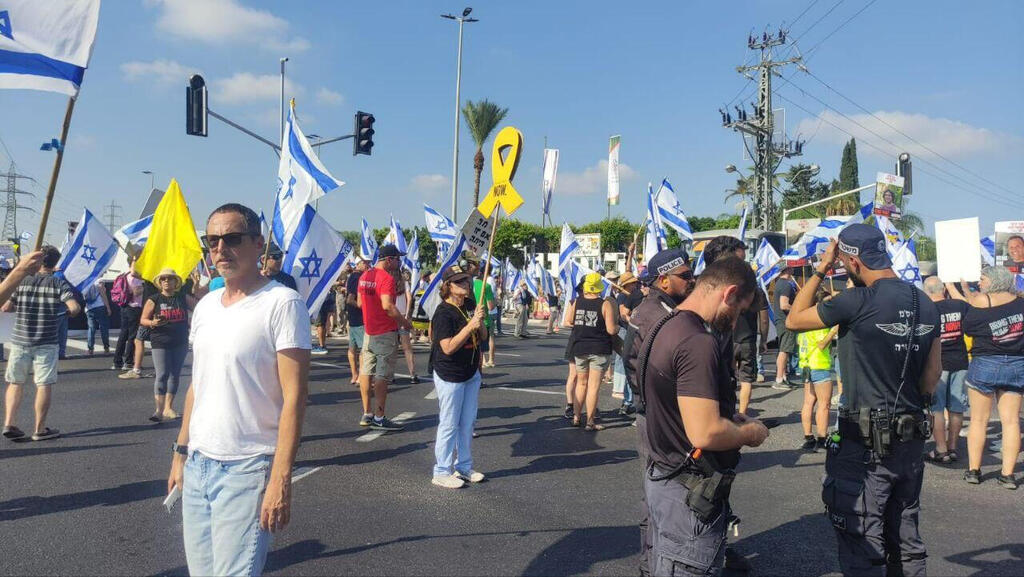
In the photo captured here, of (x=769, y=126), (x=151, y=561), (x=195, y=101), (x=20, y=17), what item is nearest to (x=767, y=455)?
(x=151, y=561)

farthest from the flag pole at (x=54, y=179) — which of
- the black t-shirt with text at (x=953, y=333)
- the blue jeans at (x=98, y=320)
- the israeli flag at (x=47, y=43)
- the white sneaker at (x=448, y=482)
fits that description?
the blue jeans at (x=98, y=320)

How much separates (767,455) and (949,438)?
1859 mm

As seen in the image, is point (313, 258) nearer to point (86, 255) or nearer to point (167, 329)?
point (167, 329)

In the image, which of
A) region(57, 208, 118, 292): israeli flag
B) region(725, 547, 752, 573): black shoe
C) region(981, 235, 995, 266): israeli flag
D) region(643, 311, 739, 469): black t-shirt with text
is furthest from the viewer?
region(981, 235, 995, 266): israeli flag

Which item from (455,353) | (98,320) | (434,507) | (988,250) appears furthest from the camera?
(988,250)

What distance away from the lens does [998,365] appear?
609cm

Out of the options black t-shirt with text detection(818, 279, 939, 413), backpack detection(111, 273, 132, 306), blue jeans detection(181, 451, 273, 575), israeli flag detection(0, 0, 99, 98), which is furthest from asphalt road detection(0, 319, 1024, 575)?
backpack detection(111, 273, 132, 306)

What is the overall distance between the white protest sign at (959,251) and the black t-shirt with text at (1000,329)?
1.24 m

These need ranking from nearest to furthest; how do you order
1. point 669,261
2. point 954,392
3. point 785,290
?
1. point 669,261
2. point 954,392
3. point 785,290

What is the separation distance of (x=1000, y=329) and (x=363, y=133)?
1565 centimetres

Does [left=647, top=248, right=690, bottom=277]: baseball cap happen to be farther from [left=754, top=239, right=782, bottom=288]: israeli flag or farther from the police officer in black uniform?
[left=754, top=239, right=782, bottom=288]: israeli flag

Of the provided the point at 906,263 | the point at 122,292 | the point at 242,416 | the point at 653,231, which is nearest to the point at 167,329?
the point at 122,292

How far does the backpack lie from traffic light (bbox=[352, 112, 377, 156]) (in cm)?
724

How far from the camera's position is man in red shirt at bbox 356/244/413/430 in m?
7.69
